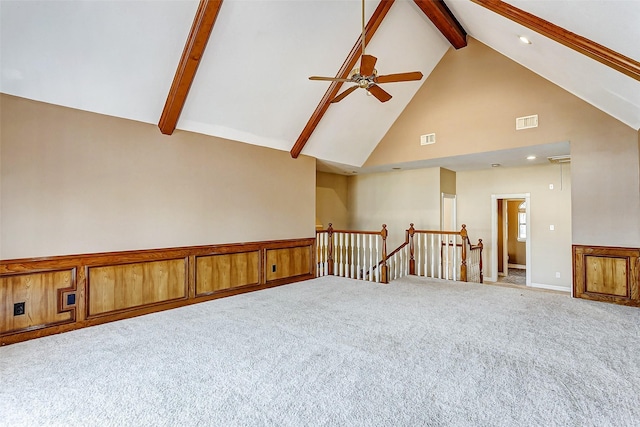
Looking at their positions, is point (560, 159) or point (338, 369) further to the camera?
point (560, 159)

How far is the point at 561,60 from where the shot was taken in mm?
4332

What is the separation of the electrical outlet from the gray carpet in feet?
1.13

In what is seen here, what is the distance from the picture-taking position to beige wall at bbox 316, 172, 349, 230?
8.68 metres

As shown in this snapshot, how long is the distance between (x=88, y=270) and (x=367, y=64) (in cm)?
406

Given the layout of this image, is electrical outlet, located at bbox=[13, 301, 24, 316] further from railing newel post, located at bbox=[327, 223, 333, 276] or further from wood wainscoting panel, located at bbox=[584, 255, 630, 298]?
Result: wood wainscoting panel, located at bbox=[584, 255, 630, 298]

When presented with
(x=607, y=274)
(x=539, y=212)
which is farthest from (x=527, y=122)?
(x=539, y=212)

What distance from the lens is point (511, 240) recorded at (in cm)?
1038

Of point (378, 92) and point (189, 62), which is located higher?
point (189, 62)

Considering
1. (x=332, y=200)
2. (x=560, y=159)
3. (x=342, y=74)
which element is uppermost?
(x=342, y=74)

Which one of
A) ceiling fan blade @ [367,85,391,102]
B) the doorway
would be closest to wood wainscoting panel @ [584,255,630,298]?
the doorway

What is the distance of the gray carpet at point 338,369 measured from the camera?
81.5 inches

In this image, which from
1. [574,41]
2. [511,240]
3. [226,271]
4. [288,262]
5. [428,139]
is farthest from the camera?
[511,240]

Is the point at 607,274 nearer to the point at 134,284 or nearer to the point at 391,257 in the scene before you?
the point at 391,257

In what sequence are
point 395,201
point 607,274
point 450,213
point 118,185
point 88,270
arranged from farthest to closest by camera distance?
point 450,213
point 395,201
point 607,274
point 118,185
point 88,270
